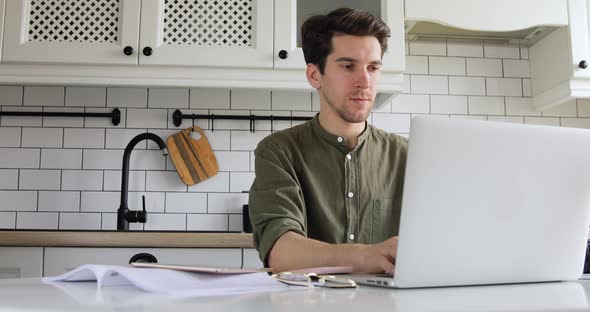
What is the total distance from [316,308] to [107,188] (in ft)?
7.75

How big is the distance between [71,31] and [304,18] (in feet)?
3.10

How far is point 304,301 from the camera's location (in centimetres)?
55

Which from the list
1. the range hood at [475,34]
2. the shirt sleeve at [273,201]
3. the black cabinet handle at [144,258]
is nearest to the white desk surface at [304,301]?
the shirt sleeve at [273,201]

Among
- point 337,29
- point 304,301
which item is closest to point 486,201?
point 304,301

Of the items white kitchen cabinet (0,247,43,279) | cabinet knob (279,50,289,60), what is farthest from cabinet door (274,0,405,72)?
white kitchen cabinet (0,247,43,279)

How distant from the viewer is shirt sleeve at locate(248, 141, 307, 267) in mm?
1442

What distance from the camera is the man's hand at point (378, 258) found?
1.02 metres

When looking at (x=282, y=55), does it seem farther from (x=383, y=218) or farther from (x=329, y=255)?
(x=329, y=255)

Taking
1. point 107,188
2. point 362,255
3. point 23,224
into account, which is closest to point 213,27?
point 107,188

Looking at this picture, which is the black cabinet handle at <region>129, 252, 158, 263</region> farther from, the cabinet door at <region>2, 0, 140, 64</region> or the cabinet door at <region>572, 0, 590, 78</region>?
the cabinet door at <region>572, 0, 590, 78</region>

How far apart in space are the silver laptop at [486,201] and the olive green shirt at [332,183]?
757mm

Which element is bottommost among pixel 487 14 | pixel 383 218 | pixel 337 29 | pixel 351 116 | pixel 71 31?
pixel 383 218

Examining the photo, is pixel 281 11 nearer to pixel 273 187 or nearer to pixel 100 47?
pixel 100 47

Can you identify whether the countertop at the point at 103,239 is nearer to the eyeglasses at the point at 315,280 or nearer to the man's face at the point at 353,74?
the man's face at the point at 353,74
